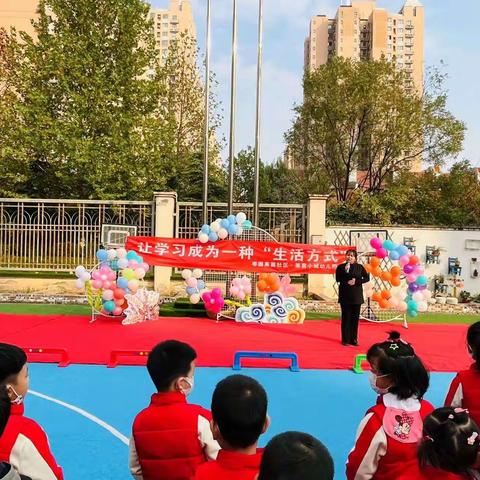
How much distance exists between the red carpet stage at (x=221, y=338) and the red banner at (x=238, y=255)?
1.20 metres

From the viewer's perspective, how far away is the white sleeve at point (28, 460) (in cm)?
209

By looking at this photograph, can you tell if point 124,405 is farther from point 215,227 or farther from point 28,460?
point 215,227

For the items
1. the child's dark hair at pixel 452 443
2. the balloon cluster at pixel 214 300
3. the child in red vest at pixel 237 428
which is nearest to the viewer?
the child in red vest at pixel 237 428

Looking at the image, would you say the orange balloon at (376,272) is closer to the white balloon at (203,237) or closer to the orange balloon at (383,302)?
the orange balloon at (383,302)

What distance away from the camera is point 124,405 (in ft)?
17.5

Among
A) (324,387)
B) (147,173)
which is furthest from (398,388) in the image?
(147,173)

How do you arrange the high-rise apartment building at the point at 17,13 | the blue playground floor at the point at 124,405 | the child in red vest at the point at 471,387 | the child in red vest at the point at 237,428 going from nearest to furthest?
the child in red vest at the point at 237,428 < the child in red vest at the point at 471,387 < the blue playground floor at the point at 124,405 < the high-rise apartment building at the point at 17,13

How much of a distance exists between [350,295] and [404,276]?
2.26 meters

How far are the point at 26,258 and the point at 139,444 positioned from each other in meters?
13.9

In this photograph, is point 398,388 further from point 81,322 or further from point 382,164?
point 382,164

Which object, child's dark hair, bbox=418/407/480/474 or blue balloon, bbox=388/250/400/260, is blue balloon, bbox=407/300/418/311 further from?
child's dark hair, bbox=418/407/480/474

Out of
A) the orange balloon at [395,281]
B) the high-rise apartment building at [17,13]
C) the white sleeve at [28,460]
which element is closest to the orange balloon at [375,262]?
the orange balloon at [395,281]

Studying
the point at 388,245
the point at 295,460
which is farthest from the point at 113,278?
the point at 295,460

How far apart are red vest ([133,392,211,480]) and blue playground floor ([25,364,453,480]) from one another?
1.57 metres
